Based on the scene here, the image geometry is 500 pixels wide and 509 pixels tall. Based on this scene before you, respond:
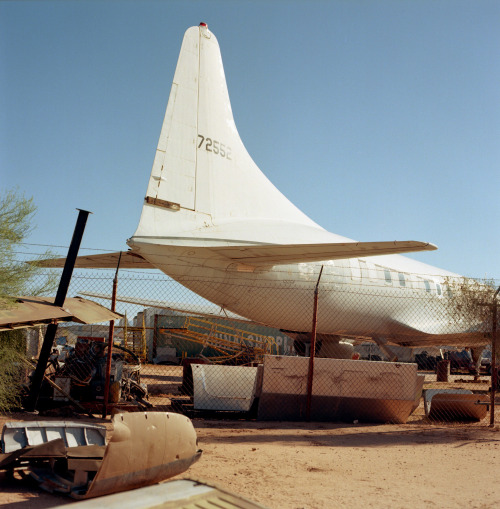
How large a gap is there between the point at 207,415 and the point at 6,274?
4.17 meters

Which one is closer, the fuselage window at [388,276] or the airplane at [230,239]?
the airplane at [230,239]

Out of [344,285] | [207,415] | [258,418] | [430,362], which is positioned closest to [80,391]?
[207,415]

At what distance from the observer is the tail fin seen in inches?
429

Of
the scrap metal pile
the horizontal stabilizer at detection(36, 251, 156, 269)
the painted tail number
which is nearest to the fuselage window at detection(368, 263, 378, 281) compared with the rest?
the painted tail number

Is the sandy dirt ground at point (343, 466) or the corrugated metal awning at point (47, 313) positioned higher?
the corrugated metal awning at point (47, 313)

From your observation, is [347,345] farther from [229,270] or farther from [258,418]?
[258,418]

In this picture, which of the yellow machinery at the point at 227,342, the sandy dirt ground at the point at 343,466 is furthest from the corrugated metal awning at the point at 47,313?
the yellow machinery at the point at 227,342

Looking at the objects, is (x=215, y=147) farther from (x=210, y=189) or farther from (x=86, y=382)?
(x=86, y=382)

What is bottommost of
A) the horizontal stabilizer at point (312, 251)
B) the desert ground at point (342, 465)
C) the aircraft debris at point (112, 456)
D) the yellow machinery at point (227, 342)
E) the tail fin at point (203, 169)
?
the desert ground at point (342, 465)

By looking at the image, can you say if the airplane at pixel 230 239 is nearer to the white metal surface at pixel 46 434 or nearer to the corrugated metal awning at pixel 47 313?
the corrugated metal awning at pixel 47 313

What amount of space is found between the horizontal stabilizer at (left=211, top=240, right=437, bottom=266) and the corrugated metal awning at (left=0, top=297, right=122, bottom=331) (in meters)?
3.38

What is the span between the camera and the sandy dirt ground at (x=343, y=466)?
4.35m

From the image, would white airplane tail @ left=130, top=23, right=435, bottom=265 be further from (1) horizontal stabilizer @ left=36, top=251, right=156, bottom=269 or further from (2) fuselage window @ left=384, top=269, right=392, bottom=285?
(2) fuselage window @ left=384, top=269, right=392, bottom=285

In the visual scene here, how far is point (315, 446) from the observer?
6.82m
